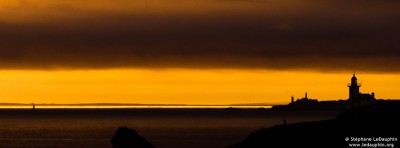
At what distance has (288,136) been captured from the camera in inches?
2864

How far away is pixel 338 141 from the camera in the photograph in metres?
70.1

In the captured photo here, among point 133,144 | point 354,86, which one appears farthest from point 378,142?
point 354,86

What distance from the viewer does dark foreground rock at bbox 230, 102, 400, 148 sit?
227 ft

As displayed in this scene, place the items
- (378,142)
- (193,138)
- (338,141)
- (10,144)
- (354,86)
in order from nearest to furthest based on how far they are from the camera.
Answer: (378,142) < (338,141) < (354,86) < (10,144) < (193,138)

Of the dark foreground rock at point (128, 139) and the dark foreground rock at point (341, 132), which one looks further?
the dark foreground rock at point (128, 139)

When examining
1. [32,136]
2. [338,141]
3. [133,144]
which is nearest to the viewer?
[338,141]

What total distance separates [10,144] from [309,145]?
97.9 meters

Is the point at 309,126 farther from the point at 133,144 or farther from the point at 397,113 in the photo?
the point at 133,144

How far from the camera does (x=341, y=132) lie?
232 feet

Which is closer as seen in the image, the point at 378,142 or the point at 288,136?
the point at 378,142

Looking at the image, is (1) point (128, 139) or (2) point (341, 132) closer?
(2) point (341, 132)

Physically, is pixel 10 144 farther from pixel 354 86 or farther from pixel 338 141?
pixel 338 141

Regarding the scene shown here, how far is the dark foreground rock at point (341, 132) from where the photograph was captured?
69062 millimetres

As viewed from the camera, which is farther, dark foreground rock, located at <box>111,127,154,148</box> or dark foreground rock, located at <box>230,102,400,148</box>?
dark foreground rock, located at <box>111,127,154,148</box>
